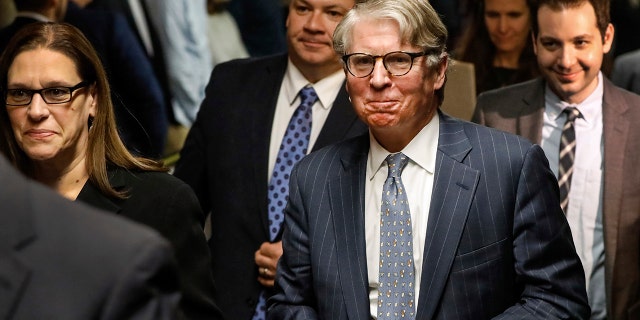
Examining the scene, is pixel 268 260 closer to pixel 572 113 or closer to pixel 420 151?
pixel 420 151

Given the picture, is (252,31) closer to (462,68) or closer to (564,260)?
(462,68)

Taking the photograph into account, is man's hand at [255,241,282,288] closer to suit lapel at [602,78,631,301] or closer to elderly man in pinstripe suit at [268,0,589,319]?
elderly man in pinstripe suit at [268,0,589,319]

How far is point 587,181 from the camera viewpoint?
422cm

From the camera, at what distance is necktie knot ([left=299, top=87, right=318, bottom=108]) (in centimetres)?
434

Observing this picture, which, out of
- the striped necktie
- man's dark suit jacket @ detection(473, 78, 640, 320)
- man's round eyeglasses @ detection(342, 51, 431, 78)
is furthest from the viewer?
the striped necktie

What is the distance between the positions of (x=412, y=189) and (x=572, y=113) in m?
1.19

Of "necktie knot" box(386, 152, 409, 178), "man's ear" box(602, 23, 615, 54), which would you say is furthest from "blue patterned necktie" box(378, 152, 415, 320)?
"man's ear" box(602, 23, 615, 54)

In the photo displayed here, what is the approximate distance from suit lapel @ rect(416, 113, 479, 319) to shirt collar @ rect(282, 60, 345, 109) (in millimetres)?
1019

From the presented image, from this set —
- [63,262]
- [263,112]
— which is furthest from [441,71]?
[63,262]

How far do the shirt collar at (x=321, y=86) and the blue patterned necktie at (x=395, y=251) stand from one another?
1017 mm

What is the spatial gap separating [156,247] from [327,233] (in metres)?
1.70

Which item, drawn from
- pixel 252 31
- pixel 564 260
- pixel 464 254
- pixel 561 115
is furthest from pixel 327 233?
pixel 252 31

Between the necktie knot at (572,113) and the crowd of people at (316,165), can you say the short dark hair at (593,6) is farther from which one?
the necktie knot at (572,113)

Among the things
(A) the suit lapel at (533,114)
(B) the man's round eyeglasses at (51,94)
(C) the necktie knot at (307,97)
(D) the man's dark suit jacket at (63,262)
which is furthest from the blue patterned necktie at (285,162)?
(D) the man's dark suit jacket at (63,262)
